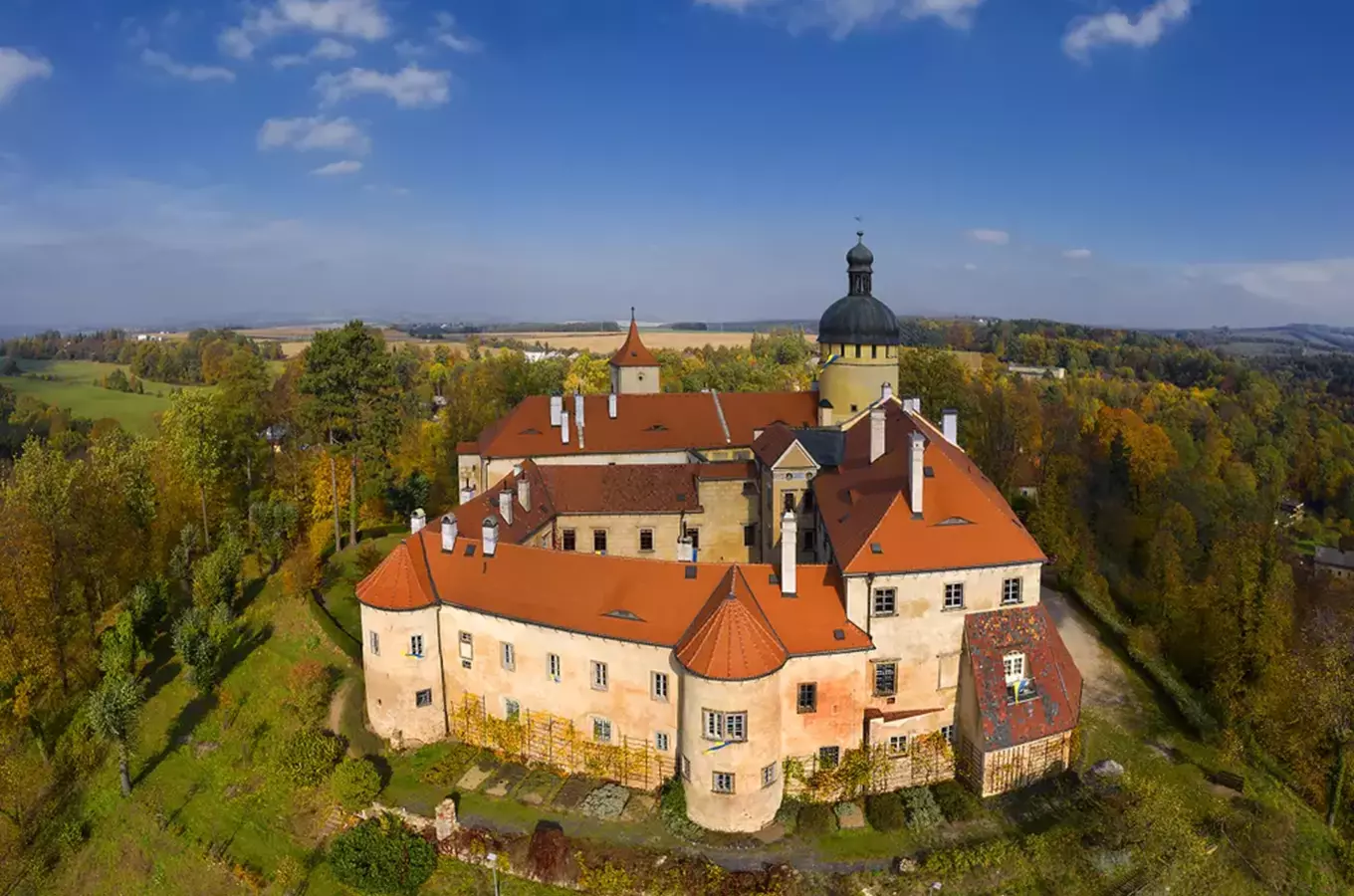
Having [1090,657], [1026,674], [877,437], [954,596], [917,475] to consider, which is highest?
[877,437]

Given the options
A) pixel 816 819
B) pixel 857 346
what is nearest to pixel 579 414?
pixel 857 346

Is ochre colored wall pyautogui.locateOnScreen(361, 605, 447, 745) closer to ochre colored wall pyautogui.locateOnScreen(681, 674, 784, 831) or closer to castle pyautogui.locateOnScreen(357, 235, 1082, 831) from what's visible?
castle pyautogui.locateOnScreen(357, 235, 1082, 831)

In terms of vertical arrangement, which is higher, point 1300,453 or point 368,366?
point 368,366

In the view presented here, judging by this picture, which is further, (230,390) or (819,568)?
(230,390)

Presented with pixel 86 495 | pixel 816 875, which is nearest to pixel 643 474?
pixel 816 875

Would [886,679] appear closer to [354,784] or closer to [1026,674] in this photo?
[1026,674]

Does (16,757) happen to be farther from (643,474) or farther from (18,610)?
(643,474)
